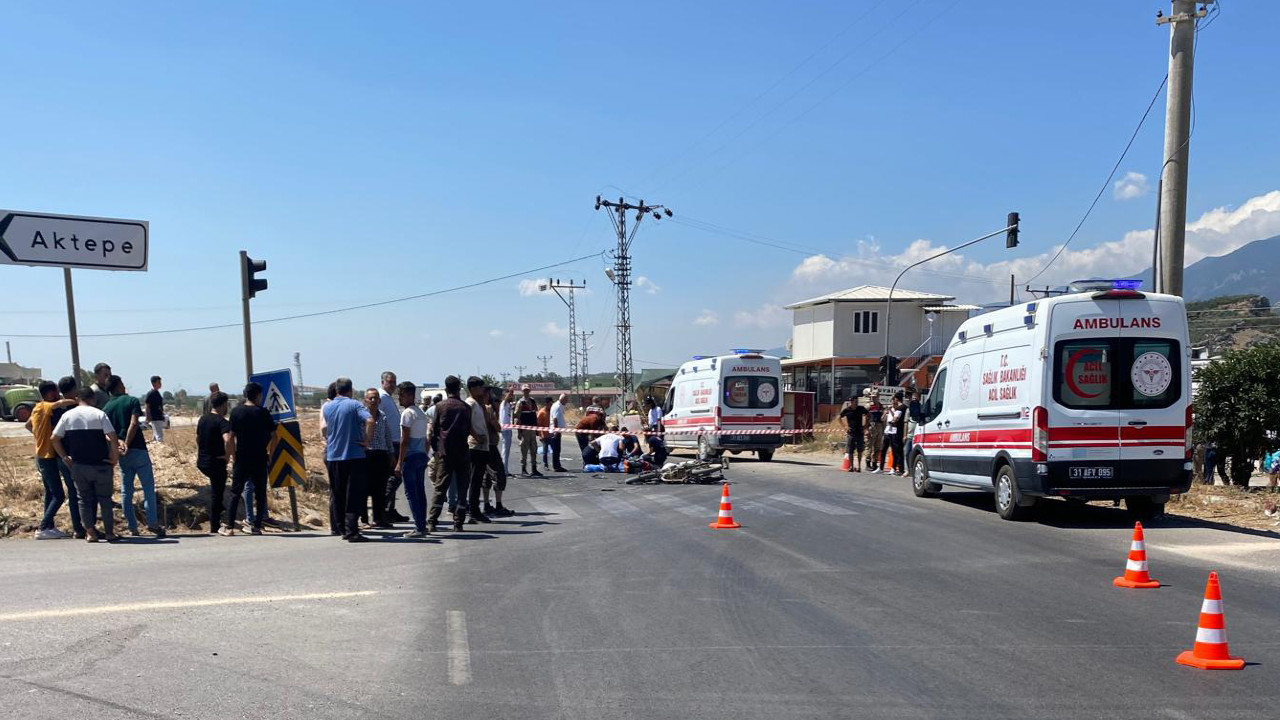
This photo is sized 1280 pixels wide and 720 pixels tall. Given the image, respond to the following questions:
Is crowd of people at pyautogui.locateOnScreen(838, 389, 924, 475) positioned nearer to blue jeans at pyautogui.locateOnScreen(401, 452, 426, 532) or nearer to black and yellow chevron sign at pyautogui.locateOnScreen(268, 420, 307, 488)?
blue jeans at pyautogui.locateOnScreen(401, 452, 426, 532)

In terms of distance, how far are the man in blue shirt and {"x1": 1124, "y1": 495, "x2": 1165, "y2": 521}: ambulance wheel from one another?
9836 millimetres

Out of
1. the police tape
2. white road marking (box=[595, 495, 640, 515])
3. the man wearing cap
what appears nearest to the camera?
white road marking (box=[595, 495, 640, 515])

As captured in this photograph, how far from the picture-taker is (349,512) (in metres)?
11.1

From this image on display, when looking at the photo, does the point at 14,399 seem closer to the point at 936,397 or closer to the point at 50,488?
the point at 50,488

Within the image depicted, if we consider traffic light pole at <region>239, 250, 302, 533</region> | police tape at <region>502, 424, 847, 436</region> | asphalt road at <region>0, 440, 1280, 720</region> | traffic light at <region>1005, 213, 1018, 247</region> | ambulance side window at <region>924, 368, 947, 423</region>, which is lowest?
asphalt road at <region>0, 440, 1280, 720</region>

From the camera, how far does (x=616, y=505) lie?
15398mm

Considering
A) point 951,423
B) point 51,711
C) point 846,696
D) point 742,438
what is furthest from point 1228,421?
point 51,711

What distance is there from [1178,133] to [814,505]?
8.83 meters

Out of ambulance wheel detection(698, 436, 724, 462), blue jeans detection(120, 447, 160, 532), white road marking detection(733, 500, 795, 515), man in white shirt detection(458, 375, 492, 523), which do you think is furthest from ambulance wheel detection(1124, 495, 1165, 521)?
ambulance wheel detection(698, 436, 724, 462)

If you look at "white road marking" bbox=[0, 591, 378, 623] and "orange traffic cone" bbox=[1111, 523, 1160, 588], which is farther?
"orange traffic cone" bbox=[1111, 523, 1160, 588]

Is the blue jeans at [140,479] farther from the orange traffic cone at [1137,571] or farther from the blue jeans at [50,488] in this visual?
the orange traffic cone at [1137,571]

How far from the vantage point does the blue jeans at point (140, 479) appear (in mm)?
11234

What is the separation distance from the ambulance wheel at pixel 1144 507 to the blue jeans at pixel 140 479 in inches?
481

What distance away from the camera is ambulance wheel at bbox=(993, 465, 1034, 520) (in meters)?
12.8
